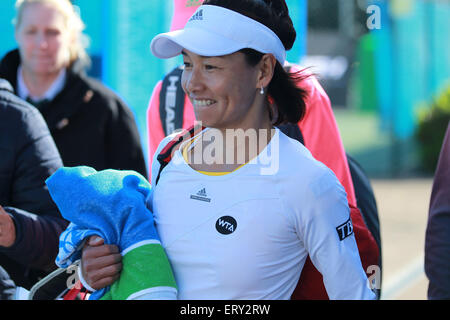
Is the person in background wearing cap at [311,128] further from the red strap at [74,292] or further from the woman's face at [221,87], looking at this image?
the red strap at [74,292]

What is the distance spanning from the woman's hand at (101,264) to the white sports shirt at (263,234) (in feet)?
0.50

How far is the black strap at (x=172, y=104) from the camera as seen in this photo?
2805 mm

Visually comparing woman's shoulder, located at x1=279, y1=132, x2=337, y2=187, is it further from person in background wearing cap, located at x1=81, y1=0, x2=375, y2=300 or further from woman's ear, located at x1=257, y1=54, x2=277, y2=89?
woman's ear, located at x1=257, y1=54, x2=277, y2=89

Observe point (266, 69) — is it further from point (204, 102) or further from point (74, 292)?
point (74, 292)

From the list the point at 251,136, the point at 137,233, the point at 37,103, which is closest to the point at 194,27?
the point at 251,136

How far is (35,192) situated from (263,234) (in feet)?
3.41

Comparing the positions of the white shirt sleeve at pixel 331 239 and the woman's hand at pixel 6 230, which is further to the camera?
the woman's hand at pixel 6 230

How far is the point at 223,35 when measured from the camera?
1.87 meters

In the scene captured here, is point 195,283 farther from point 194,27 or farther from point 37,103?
point 37,103

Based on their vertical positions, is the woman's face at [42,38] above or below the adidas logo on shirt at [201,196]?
above

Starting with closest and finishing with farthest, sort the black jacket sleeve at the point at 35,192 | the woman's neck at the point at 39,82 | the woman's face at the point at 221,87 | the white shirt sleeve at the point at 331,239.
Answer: the white shirt sleeve at the point at 331,239 < the woman's face at the point at 221,87 < the black jacket sleeve at the point at 35,192 < the woman's neck at the point at 39,82

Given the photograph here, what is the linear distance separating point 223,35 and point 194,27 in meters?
0.10

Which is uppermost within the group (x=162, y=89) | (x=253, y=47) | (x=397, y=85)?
(x=253, y=47)

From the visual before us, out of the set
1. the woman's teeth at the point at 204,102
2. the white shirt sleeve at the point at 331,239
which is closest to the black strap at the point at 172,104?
the woman's teeth at the point at 204,102
